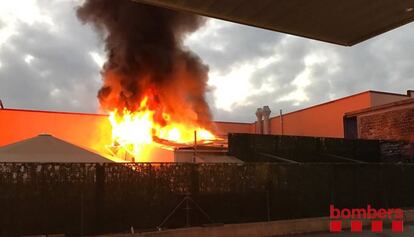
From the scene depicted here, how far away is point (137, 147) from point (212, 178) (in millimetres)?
10914

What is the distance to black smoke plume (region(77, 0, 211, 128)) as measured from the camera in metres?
24.8

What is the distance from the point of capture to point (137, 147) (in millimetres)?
23281

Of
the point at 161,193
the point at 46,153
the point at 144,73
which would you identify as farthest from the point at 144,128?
the point at 161,193

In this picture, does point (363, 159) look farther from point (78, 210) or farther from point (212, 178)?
point (78, 210)

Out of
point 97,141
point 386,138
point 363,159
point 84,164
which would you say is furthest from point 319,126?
point 84,164

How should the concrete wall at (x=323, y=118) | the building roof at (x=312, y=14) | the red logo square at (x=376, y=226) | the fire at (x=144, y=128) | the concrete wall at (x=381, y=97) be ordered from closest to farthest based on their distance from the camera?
the building roof at (x=312, y=14) < the red logo square at (x=376, y=226) < the fire at (x=144, y=128) < the concrete wall at (x=381, y=97) < the concrete wall at (x=323, y=118)

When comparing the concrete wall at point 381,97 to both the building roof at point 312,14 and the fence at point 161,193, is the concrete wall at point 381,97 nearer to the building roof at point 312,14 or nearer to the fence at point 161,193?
the fence at point 161,193

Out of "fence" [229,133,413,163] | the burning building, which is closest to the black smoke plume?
the burning building

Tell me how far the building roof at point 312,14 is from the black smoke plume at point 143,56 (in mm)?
15561

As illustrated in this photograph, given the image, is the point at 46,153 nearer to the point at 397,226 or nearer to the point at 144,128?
the point at 397,226

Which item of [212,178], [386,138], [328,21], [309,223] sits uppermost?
[328,21]

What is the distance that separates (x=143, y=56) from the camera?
82.7 feet

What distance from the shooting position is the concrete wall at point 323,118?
3079 cm

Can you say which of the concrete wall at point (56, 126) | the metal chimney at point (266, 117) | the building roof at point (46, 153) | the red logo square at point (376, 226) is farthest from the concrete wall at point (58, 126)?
the building roof at point (46, 153)
